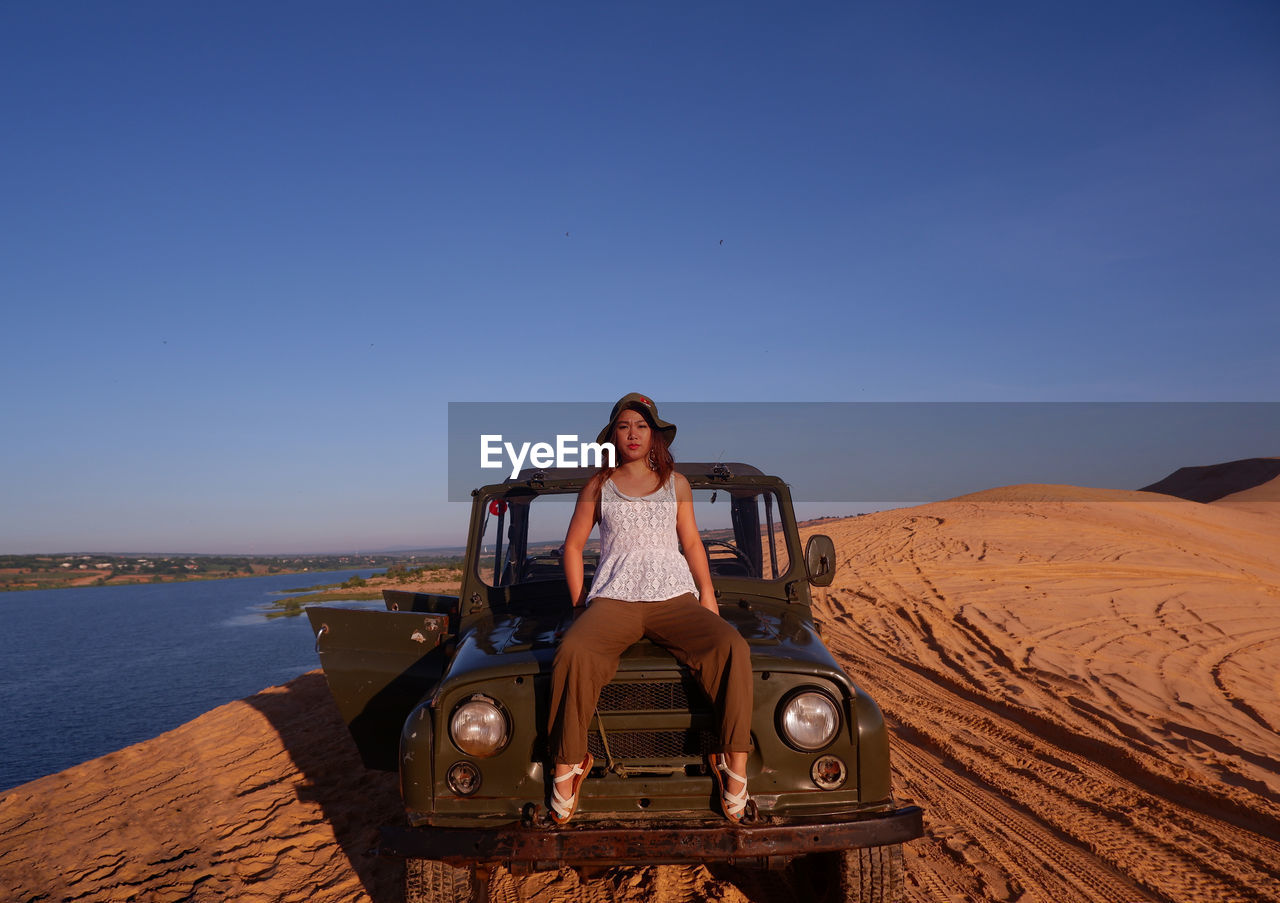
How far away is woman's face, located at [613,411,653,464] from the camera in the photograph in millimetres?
3502

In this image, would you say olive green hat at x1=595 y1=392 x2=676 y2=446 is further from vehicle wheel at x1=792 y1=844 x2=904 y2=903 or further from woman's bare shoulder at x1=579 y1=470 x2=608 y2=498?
vehicle wheel at x1=792 y1=844 x2=904 y2=903

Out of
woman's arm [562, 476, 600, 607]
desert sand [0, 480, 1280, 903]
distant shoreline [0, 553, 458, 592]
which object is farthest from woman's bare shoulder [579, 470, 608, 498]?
distant shoreline [0, 553, 458, 592]

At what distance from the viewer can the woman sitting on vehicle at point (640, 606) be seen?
2.83 m

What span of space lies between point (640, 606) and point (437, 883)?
135 cm

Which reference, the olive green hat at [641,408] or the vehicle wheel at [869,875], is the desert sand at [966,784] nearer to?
the vehicle wheel at [869,875]

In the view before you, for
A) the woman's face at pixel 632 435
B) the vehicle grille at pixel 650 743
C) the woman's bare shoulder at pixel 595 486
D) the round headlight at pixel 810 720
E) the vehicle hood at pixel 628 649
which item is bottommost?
the vehicle grille at pixel 650 743

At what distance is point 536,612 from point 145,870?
2.72 metres

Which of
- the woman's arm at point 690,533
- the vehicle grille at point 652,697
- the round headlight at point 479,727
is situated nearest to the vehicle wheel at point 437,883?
the round headlight at point 479,727

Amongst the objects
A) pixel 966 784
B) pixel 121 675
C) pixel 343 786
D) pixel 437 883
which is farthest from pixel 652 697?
pixel 121 675

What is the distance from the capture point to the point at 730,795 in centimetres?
282

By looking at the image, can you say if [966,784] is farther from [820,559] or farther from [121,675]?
[121,675]

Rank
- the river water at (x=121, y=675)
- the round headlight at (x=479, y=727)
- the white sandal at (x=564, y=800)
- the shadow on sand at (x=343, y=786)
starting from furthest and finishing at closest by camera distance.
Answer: the river water at (x=121, y=675) < the shadow on sand at (x=343, y=786) < the round headlight at (x=479, y=727) < the white sandal at (x=564, y=800)

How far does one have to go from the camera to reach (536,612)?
424 centimetres

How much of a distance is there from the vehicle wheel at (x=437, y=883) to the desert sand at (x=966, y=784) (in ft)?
2.44
